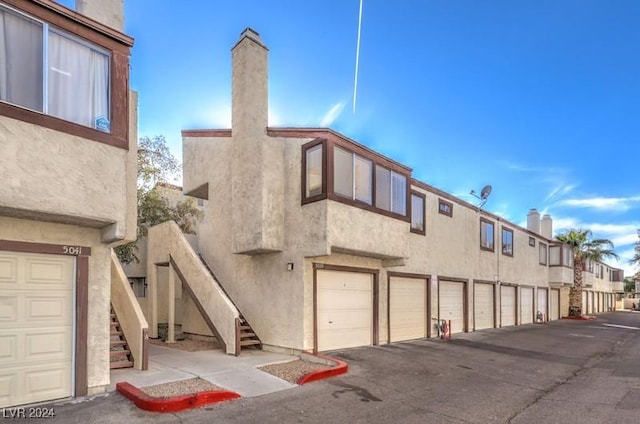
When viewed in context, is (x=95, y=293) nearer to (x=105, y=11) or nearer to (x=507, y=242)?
(x=105, y=11)

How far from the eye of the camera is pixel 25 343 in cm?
675

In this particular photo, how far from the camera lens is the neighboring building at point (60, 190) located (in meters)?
6.34

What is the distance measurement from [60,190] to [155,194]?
12958 mm

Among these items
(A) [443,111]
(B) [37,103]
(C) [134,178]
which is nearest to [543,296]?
(A) [443,111]

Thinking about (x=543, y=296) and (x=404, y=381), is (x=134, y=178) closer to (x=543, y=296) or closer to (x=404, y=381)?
(x=404, y=381)

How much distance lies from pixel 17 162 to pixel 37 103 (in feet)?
3.33

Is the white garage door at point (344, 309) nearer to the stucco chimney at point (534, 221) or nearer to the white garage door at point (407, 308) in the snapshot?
the white garage door at point (407, 308)

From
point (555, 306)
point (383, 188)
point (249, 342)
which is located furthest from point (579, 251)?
point (249, 342)

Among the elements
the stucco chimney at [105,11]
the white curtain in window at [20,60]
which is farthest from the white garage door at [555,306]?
the white curtain in window at [20,60]

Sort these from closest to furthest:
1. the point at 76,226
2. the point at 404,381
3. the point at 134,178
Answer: the point at 76,226, the point at 134,178, the point at 404,381

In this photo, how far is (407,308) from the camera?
15.9 m

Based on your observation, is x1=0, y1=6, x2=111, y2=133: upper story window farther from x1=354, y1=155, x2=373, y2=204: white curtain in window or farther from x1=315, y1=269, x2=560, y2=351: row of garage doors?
x1=315, y1=269, x2=560, y2=351: row of garage doors

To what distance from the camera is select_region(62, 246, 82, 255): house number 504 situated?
23.5 feet

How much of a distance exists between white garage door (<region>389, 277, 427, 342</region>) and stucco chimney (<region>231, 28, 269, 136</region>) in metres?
7.12
